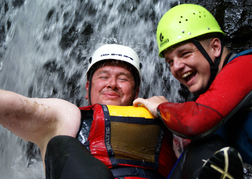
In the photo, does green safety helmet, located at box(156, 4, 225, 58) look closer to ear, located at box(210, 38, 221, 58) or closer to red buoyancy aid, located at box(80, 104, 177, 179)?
ear, located at box(210, 38, 221, 58)

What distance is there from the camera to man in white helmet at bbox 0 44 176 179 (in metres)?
1.75

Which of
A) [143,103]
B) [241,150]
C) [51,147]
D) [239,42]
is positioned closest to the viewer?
[51,147]

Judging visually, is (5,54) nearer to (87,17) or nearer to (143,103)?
(87,17)

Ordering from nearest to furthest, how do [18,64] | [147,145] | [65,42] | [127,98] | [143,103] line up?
[147,145]
[143,103]
[127,98]
[18,64]
[65,42]

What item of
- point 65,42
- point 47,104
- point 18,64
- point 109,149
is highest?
point 65,42

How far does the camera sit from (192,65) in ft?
7.98

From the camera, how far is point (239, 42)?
4.16 m

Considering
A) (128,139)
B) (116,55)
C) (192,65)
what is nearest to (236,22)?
(192,65)

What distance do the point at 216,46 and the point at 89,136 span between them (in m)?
1.81

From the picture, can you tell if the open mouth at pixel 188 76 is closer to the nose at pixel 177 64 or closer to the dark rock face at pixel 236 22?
the nose at pixel 177 64

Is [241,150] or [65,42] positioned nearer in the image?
[241,150]

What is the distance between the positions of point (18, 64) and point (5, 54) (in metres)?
0.48

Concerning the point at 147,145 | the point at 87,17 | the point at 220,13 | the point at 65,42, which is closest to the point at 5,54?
the point at 65,42

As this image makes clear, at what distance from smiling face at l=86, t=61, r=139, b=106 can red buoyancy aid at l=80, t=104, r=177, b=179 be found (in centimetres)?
56
